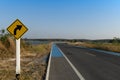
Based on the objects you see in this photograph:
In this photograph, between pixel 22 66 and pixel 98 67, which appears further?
pixel 22 66

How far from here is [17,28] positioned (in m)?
12.6

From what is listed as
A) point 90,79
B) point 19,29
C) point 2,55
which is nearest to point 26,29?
point 19,29

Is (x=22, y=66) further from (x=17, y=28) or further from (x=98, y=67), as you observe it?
(x=17, y=28)

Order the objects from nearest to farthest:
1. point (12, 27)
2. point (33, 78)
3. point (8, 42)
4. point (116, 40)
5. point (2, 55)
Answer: point (12, 27)
point (33, 78)
point (2, 55)
point (8, 42)
point (116, 40)

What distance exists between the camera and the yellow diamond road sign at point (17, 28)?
12531 millimetres

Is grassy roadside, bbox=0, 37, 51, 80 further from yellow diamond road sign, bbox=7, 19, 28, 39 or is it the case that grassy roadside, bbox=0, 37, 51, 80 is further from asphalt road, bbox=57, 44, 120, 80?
asphalt road, bbox=57, 44, 120, 80

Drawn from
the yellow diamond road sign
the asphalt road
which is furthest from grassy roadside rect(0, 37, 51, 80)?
the asphalt road

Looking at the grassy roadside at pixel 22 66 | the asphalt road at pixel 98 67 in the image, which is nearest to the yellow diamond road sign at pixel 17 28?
the grassy roadside at pixel 22 66

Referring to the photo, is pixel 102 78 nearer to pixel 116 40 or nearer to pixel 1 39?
pixel 1 39

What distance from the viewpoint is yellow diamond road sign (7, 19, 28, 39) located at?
1253 cm

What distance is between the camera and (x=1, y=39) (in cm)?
4084

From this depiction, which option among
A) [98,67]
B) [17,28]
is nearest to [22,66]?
[98,67]

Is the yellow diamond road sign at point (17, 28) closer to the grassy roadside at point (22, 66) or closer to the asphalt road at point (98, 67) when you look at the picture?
the grassy roadside at point (22, 66)

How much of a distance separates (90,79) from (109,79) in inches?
34.2
